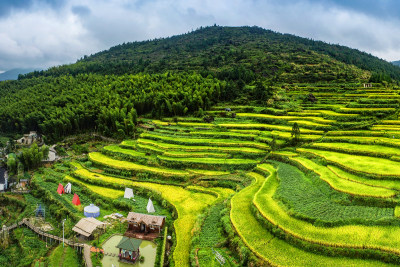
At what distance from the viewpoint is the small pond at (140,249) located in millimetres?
18516

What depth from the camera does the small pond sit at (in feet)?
60.7

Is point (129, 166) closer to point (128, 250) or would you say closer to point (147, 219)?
point (147, 219)

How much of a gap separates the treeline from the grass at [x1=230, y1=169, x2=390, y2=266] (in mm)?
28438

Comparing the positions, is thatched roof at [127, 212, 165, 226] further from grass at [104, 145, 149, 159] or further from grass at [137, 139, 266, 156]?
grass at [137, 139, 266, 156]

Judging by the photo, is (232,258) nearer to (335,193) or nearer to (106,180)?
(335,193)

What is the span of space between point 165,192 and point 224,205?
23.0 ft

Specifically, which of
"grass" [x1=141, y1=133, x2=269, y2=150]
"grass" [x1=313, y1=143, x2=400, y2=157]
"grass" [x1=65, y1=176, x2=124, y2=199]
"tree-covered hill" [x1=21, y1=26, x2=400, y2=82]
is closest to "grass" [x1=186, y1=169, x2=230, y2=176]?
"grass" [x1=141, y1=133, x2=269, y2=150]

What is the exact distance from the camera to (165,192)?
27359mm

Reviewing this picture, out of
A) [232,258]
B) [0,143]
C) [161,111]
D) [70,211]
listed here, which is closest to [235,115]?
[161,111]

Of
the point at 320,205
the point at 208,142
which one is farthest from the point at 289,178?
the point at 208,142

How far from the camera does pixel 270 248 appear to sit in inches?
Result: 616

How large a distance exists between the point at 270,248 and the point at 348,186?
340 inches

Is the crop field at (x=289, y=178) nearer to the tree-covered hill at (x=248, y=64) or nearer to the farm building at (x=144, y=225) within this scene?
the farm building at (x=144, y=225)

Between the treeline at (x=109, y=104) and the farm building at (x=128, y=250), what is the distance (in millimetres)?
26515
